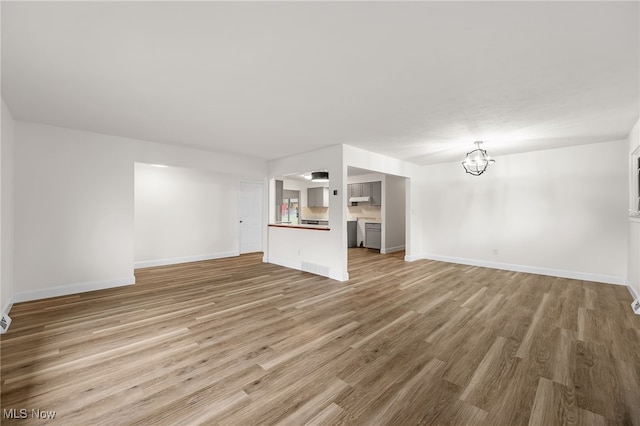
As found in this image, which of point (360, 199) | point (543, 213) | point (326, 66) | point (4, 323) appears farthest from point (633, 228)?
point (4, 323)

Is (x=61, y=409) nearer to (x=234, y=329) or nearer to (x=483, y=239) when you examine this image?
(x=234, y=329)

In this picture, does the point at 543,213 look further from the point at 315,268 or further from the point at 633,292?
the point at 315,268

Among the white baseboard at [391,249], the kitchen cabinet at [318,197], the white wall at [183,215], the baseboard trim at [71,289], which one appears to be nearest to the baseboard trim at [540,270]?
the white baseboard at [391,249]

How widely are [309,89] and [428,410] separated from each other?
286cm

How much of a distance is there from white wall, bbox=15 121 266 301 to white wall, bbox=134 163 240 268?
1593mm

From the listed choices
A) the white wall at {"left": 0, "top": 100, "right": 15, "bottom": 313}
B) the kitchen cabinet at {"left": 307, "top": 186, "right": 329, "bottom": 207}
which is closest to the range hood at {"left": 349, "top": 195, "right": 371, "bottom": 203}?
the kitchen cabinet at {"left": 307, "top": 186, "right": 329, "bottom": 207}

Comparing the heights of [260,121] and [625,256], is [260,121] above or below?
above

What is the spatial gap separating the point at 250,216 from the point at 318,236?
11.2 ft

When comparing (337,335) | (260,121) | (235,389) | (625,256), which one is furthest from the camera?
(625,256)

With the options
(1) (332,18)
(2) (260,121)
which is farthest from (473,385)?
(2) (260,121)

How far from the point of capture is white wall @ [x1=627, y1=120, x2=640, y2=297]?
11.8 feet

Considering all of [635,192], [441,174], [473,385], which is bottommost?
[473,385]

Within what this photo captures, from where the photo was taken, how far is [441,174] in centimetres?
667

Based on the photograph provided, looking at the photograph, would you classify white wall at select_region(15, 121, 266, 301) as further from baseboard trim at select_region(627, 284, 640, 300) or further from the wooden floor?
baseboard trim at select_region(627, 284, 640, 300)
